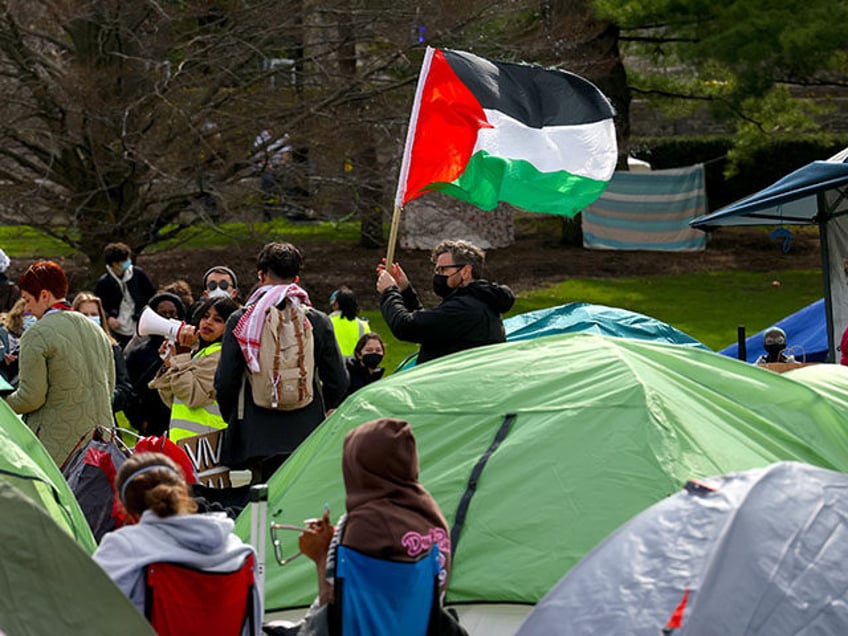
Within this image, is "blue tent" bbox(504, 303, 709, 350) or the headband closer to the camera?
the headband

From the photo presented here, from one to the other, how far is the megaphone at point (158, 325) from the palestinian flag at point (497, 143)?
171 centimetres

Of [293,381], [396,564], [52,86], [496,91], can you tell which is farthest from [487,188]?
[52,86]

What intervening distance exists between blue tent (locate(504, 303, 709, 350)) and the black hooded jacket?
3.63 metres

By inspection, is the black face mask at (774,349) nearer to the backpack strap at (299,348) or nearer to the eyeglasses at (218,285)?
the eyeglasses at (218,285)

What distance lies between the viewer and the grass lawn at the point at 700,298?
17.1 meters

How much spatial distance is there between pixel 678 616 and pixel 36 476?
274 centimetres

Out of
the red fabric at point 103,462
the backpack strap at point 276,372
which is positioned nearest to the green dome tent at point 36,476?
the red fabric at point 103,462

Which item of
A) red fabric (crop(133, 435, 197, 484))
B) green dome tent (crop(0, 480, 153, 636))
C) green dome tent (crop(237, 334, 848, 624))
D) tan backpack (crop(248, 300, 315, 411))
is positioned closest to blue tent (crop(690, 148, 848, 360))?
green dome tent (crop(237, 334, 848, 624))

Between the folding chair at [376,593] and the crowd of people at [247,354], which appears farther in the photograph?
the crowd of people at [247,354]

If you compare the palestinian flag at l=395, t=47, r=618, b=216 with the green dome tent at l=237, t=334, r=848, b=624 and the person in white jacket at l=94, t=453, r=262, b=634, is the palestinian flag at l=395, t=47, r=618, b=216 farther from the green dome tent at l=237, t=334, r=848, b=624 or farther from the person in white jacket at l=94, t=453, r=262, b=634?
the person in white jacket at l=94, t=453, r=262, b=634

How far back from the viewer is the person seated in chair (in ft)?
13.8

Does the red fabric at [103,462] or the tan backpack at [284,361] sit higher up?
the tan backpack at [284,361]

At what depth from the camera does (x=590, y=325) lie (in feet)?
35.5

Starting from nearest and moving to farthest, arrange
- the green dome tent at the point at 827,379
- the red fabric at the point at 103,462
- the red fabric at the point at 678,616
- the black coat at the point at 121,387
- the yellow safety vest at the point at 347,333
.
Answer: the red fabric at the point at 678,616, the red fabric at the point at 103,462, the green dome tent at the point at 827,379, the black coat at the point at 121,387, the yellow safety vest at the point at 347,333
